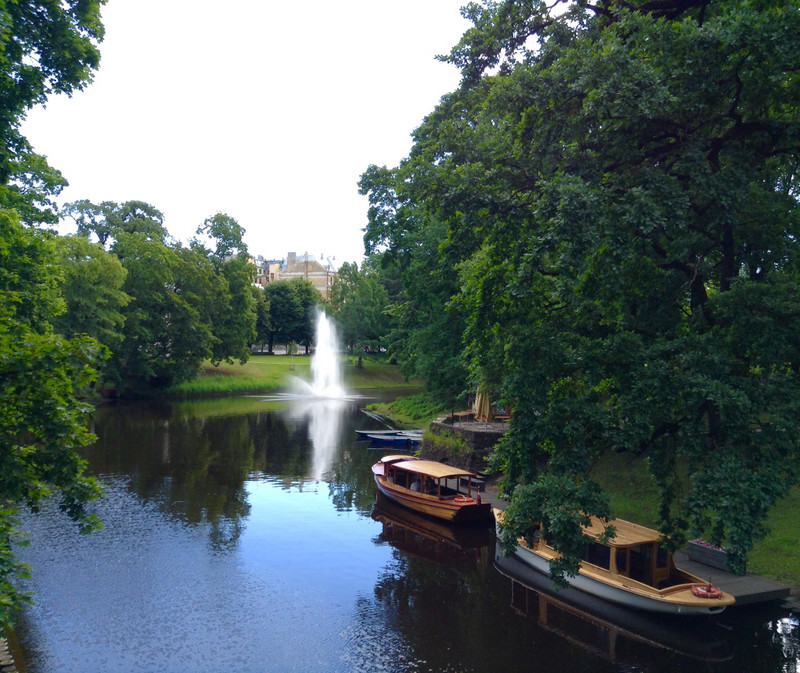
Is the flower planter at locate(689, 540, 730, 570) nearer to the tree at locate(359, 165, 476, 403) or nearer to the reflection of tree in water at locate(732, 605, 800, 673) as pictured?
the reflection of tree in water at locate(732, 605, 800, 673)

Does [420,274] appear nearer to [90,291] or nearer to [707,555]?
[707,555]

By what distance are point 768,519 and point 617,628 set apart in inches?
188

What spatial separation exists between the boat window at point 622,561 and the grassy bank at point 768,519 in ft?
7.22

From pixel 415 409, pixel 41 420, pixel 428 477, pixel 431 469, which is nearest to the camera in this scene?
pixel 41 420

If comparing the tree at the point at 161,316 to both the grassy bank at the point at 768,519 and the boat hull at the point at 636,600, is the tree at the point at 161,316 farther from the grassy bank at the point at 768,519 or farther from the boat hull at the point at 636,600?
the boat hull at the point at 636,600

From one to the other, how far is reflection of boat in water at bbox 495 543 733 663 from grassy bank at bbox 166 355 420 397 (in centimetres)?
5487

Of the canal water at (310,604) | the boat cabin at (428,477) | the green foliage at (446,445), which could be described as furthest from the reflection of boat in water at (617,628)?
the green foliage at (446,445)

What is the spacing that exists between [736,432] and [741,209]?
14.7 ft

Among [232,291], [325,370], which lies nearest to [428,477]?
[232,291]

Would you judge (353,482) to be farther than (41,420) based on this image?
Yes

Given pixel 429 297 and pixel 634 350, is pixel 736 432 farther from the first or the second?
pixel 429 297

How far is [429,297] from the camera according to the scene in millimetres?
37062

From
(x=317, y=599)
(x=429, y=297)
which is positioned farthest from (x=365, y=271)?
(x=317, y=599)

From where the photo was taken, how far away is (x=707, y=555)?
17203 mm
